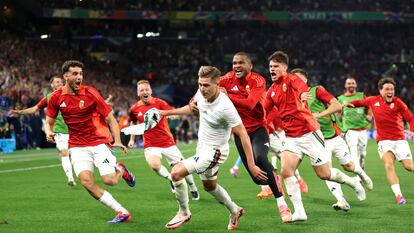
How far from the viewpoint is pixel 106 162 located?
10.7m

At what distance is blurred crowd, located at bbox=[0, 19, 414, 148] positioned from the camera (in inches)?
2199

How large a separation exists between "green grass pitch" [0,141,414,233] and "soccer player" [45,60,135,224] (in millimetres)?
650

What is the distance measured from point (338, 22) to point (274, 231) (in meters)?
58.6

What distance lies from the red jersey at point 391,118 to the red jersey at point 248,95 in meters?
2.87

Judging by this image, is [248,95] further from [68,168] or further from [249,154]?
[68,168]

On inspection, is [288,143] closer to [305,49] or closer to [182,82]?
[182,82]

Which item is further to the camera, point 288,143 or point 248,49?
point 248,49

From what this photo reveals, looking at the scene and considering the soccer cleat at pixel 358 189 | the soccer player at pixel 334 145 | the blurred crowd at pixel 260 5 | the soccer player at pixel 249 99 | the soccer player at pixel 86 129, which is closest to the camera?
the soccer player at pixel 86 129

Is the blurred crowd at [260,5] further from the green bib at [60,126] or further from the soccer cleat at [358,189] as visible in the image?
the soccer cleat at [358,189]

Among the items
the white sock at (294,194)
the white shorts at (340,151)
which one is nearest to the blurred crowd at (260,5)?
the white shorts at (340,151)

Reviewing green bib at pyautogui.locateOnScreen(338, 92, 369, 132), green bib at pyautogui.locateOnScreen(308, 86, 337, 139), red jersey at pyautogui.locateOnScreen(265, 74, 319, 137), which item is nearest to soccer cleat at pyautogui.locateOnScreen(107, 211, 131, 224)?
red jersey at pyautogui.locateOnScreen(265, 74, 319, 137)

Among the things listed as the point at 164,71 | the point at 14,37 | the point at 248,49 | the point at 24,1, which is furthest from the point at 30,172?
the point at 248,49

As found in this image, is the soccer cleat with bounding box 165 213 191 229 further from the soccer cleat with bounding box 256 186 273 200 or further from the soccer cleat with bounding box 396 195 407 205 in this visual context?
the soccer cleat with bounding box 396 195 407 205

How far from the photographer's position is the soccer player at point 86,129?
10.6 metres
